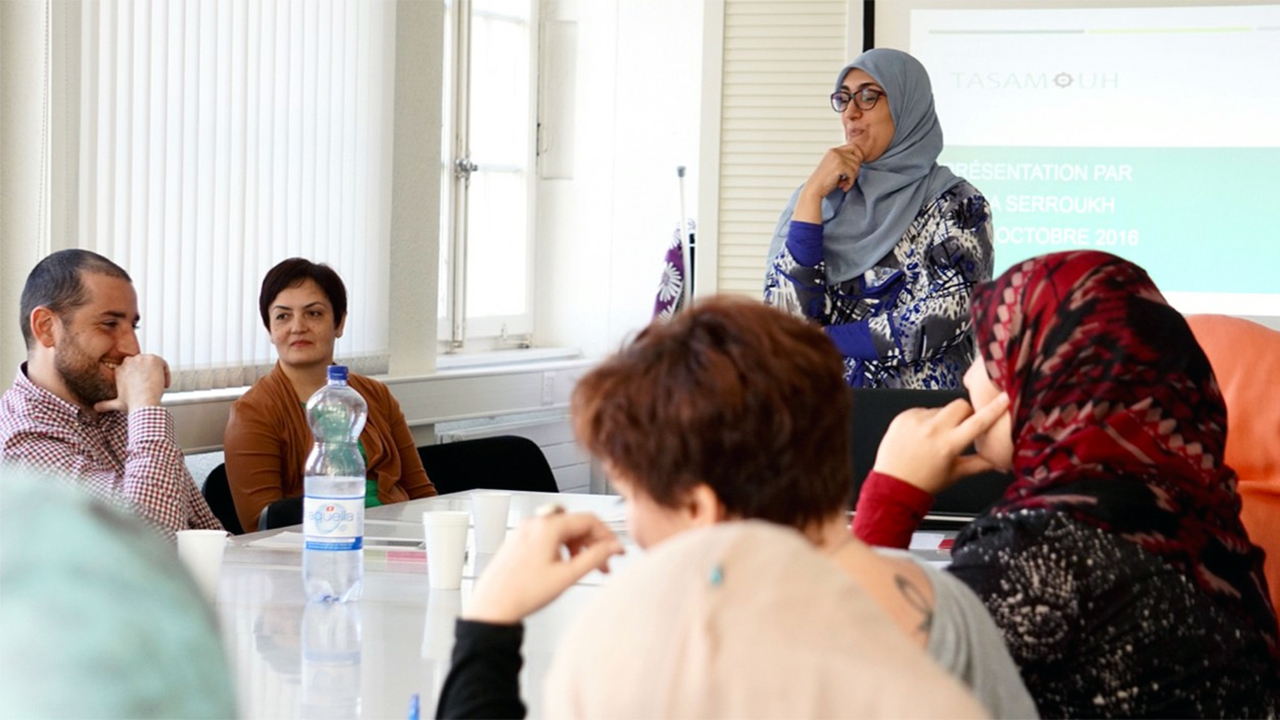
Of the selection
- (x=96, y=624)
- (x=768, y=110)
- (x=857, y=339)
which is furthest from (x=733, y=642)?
(x=768, y=110)

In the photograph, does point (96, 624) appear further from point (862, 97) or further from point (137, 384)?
point (862, 97)

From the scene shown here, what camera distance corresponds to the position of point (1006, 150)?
502 cm

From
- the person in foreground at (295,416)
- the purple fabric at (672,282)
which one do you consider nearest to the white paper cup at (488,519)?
the person in foreground at (295,416)

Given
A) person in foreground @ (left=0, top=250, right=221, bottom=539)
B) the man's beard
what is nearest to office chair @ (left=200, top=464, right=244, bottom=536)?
person in foreground @ (left=0, top=250, right=221, bottom=539)

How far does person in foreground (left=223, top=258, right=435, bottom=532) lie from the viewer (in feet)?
11.7

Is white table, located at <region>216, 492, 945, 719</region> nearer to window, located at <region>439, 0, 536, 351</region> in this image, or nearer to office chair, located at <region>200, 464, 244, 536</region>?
office chair, located at <region>200, 464, 244, 536</region>

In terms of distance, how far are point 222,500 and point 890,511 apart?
227 centimetres

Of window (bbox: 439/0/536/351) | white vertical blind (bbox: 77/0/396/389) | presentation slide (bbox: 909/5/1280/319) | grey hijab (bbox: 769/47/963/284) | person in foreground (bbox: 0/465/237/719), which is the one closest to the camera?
person in foreground (bbox: 0/465/237/719)

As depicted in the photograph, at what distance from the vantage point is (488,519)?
2451mm

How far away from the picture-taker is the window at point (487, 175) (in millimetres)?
5863

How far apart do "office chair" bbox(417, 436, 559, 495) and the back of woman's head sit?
3409 millimetres

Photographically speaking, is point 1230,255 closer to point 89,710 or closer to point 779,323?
point 779,323

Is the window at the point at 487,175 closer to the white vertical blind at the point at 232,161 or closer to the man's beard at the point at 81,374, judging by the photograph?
the white vertical blind at the point at 232,161

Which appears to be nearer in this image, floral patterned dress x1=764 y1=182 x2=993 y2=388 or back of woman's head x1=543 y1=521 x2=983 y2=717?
back of woman's head x1=543 y1=521 x2=983 y2=717
